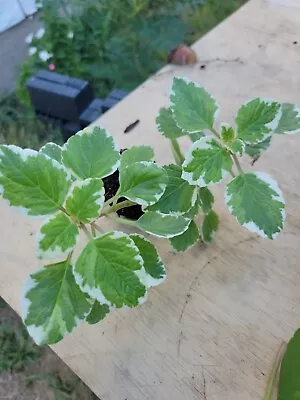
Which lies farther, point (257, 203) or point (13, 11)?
point (13, 11)

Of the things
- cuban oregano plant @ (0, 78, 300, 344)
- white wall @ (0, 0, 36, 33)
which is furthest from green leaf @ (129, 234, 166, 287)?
white wall @ (0, 0, 36, 33)

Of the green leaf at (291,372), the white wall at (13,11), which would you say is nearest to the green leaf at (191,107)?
the green leaf at (291,372)

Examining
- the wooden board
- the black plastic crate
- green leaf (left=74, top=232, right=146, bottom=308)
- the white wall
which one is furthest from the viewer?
the white wall

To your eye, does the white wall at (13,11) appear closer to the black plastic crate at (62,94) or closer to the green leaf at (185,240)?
the black plastic crate at (62,94)

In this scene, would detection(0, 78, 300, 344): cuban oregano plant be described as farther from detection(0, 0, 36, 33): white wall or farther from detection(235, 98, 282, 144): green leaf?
detection(0, 0, 36, 33): white wall

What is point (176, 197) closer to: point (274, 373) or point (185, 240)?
point (185, 240)

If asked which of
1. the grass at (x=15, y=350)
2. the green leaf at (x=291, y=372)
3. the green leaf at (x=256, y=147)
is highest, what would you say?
the green leaf at (x=256, y=147)

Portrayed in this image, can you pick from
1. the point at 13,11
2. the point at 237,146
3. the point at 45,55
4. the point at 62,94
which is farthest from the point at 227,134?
the point at 13,11
